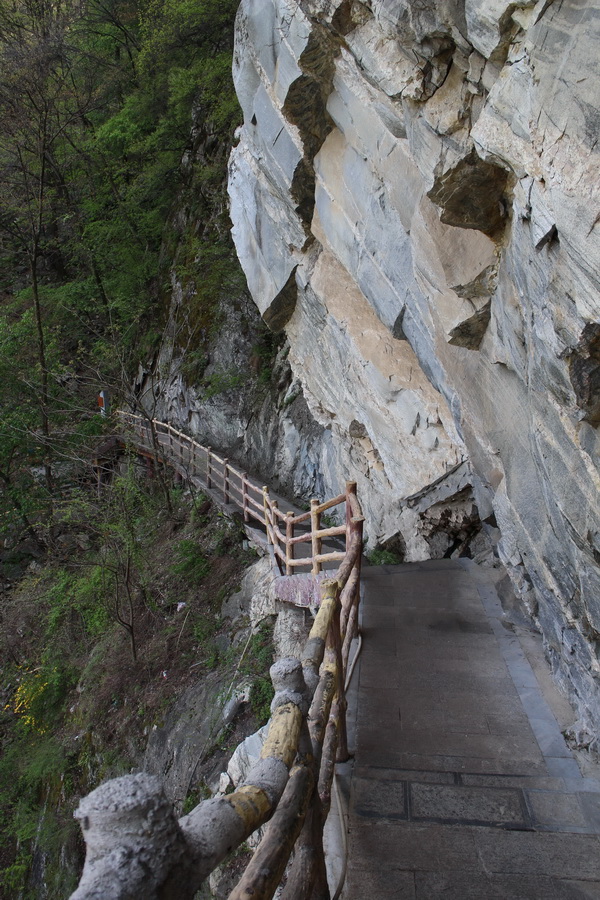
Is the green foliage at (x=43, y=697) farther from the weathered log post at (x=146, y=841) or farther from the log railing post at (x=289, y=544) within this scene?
the weathered log post at (x=146, y=841)

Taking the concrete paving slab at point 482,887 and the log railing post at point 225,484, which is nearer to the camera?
the concrete paving slab at point 482,887

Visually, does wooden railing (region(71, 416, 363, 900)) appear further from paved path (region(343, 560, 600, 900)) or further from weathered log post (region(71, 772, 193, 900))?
paved path (region(343, 560, 600, 900))

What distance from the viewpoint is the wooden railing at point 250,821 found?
1075mm

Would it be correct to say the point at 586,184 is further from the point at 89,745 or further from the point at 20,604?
the point at 20,604

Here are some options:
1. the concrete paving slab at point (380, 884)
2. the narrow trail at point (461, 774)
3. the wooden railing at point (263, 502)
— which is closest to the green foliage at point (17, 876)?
the wooden railing at point (263, 502)

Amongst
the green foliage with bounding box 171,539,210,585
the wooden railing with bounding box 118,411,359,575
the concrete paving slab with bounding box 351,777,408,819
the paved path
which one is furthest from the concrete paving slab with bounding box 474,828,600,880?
the green foliage with bounding box 171,539,210,585

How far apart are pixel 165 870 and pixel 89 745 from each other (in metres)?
8.72

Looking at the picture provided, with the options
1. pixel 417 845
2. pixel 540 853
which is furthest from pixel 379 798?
pixel 540 853

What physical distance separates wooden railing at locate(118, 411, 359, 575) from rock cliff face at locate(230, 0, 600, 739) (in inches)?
51.1

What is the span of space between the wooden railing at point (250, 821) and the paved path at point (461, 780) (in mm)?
476

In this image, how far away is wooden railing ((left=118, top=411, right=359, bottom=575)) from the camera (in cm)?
621

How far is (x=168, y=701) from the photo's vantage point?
8.04m

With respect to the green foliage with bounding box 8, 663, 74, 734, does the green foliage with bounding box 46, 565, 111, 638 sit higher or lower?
higher

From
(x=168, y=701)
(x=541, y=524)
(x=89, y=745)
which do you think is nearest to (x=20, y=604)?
(x=89, y=745)
